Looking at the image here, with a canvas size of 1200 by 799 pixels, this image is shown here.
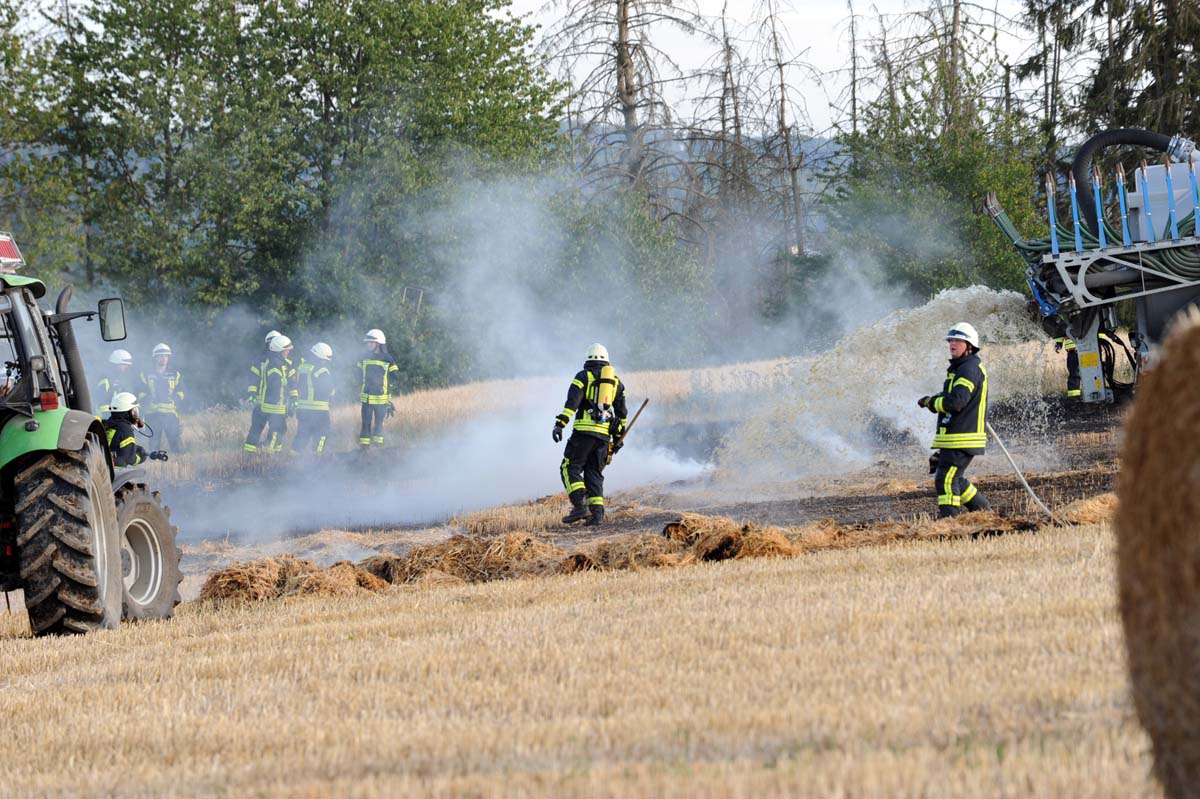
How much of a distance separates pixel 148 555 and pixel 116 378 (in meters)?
9.05

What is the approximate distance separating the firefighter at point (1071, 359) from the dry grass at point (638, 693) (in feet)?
23.3

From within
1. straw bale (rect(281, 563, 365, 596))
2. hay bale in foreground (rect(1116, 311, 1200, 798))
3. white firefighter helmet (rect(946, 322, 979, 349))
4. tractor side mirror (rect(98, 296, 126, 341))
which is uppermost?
tractor side mirror (rect(98, 296, 126, 341))

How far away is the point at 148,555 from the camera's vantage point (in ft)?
32.2

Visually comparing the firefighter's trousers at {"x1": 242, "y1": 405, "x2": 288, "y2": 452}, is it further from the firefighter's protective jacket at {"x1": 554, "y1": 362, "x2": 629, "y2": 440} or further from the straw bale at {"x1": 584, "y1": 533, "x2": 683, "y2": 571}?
the straw bale at {"x1": 584, "y1": 533, "x2": 683, "y2": 571}

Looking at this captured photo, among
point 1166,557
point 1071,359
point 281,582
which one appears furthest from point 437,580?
point 1071,359

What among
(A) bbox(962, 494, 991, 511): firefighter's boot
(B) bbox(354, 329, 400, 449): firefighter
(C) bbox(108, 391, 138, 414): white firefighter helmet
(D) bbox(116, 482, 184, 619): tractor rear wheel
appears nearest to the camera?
(D) bbox(116, 482, 184, 619): tractor rear wheel

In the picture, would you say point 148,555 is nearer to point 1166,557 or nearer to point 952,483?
point 952,483

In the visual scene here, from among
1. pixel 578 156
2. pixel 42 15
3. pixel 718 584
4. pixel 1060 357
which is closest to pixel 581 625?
pixel 718 584

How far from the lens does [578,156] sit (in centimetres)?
4184

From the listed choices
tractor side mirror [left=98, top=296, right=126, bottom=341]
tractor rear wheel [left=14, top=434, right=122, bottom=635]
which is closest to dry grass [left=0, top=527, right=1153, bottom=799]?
tractor rear wheel [left=14, top=434, right=122, bottom=635]

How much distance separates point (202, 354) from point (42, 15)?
28.7 ft

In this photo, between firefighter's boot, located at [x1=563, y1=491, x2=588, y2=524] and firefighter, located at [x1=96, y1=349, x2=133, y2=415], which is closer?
firefighter's boot, located at [x1=563, y1=491, x2=588, y2=524]

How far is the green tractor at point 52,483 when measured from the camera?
26.5 feet

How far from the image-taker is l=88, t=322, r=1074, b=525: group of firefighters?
11203 millimetres
